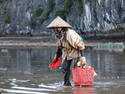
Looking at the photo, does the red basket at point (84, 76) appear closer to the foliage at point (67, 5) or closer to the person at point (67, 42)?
the person at point (67, 42)

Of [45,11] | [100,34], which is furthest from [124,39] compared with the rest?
[45,11]

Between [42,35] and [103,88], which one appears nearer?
[103,88]

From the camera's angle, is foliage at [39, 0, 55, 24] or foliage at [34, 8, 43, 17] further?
foliage at [34, 8, 43, 17]

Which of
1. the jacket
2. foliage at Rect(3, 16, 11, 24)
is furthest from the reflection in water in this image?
foliage at Rect(3, 16, 11, 24)

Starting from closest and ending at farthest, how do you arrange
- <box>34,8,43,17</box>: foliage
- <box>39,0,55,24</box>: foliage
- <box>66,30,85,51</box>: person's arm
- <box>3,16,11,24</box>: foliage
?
1. <box>66,30,85,51</box>: person's arm
2. <box>39,0,55,24</box>: foliage
3. <box>34,8,43,17</box>: foliage
4. <box>3,16,11,24</box>: foliage

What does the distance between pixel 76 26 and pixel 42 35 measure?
969cm

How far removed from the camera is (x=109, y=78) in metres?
11.7

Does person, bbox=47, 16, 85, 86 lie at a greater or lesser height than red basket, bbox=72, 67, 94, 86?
greater

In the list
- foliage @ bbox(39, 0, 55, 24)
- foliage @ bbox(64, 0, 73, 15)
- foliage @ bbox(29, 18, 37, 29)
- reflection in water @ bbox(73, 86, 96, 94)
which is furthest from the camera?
foliage @ bbox(29, 18, 37, 29)

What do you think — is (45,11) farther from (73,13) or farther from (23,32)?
(73,13)

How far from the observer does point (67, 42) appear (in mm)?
10102

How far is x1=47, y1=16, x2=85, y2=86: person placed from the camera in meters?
9.96

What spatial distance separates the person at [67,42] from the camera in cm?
996

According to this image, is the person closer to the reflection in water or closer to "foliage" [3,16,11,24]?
the reflection in water
